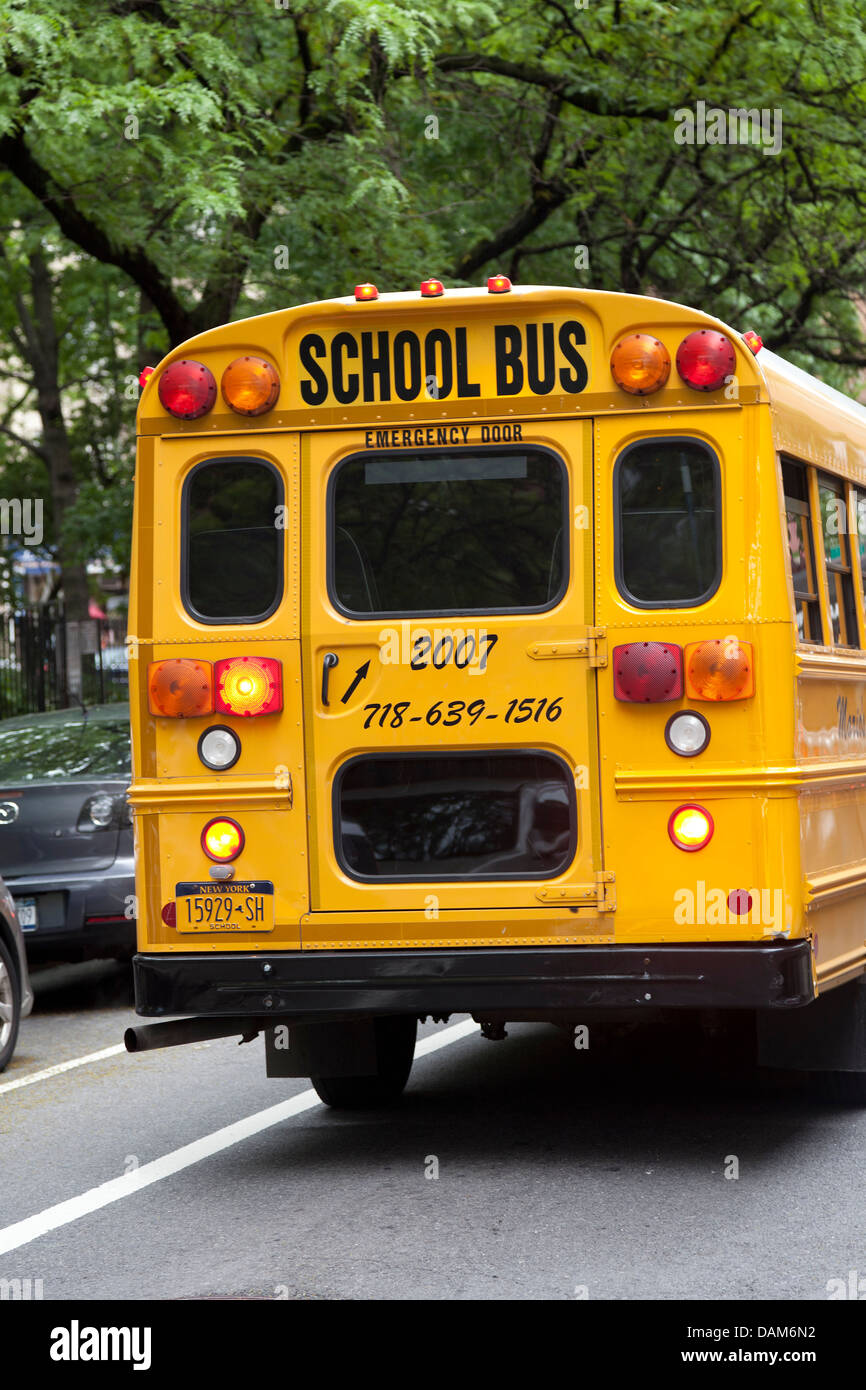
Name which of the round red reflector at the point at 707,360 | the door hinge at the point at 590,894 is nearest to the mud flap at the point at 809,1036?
the door hinge at the point at 590,894

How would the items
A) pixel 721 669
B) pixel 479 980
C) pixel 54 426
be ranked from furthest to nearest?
pixel 54 426, pixel 479 980, pixel 721 669

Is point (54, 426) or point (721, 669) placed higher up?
point (54, 426)

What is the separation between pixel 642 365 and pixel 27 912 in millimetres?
5496

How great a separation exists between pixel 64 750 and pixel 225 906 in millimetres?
4944

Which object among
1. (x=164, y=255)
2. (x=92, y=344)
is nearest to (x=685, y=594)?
(x=164, y=255)

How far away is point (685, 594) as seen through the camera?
584 cm

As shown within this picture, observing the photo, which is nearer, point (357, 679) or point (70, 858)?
point (357, 679)

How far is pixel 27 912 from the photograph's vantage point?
990 cm

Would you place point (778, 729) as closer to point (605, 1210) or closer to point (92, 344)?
point (605, 1210)

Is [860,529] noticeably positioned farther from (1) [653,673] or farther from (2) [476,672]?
(2) [476,672]

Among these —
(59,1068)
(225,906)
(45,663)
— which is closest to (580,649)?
(225,906)
